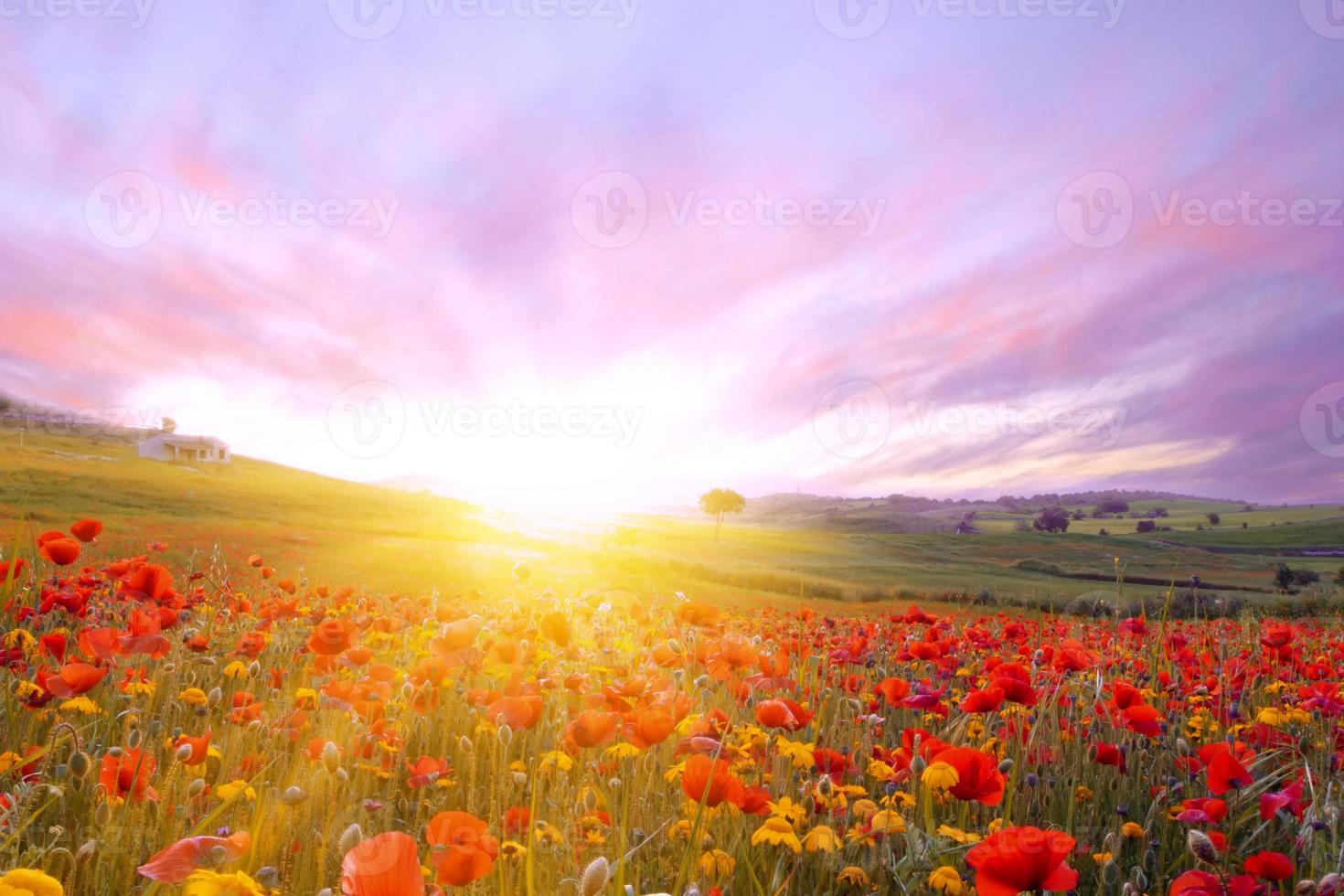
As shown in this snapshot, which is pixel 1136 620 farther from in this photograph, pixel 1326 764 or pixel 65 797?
pixel 65 797

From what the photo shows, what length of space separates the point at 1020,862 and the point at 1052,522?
96869mm

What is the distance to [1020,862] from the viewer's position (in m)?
1.46

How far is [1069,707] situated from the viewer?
4.47 metres

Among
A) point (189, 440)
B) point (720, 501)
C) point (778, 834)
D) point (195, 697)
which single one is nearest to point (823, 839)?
point (778, 834)

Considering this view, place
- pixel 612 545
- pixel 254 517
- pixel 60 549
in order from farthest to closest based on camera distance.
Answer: pixel 254 517
pixel 612 545
pixel 60 549

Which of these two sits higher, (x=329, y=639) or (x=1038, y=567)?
(x=329, y=639)

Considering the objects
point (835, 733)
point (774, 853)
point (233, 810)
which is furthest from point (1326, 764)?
point (233, 810)

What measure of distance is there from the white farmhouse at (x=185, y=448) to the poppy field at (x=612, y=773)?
115m

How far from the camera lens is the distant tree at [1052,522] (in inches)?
3324

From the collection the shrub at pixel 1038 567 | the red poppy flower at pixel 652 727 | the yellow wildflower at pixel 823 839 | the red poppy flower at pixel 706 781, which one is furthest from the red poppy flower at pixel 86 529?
the shrub at pixel 1038 567

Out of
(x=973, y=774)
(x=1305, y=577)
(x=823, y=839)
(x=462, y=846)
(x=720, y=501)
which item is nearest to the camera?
(x=462, y=846)

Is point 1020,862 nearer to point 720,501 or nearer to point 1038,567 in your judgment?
point 1038,567

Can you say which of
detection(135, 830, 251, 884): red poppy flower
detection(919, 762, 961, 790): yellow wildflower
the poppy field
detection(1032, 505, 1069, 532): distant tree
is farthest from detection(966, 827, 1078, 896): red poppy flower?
detection(1032, 505, 1069, 532): distant tree

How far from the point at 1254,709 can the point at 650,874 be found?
5.16 m
